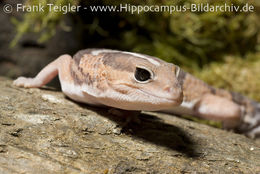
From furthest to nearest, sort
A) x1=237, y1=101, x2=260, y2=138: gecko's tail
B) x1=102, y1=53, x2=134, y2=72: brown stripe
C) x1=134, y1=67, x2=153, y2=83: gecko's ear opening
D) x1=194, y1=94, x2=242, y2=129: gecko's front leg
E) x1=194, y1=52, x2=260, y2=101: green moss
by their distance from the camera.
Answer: x1=194, y1=52, x2=260, y2=101: green moss < x1=237, y1=101, x2=260, y2=138: gecko's tail < x1=194, y1=94, x2=242, y2=129: gecko's front leg < x1=102, y1=53, x2=134, y2=72: brown stripe < x1=134, y1=67, x2=153, y2=83: gecko's ear opening

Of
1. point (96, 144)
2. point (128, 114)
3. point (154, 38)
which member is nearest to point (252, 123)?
point (154, 38)

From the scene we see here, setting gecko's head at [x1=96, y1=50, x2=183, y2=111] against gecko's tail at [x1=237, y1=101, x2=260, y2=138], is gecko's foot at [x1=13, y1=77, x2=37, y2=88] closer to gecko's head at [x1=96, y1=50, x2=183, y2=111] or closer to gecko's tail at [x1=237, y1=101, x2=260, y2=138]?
gecko's head at [x1=96, y1=50, x2=183, y2=111]

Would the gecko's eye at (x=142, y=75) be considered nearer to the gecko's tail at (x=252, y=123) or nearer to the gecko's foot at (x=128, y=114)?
the gecko's foot at (x=128, y=114)

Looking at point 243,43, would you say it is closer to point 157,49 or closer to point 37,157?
point 157,49

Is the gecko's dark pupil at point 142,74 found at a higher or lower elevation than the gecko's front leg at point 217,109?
higher

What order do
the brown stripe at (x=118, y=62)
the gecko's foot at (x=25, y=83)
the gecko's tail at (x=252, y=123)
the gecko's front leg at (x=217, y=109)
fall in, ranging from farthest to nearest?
the gecko's tail at (x=252, y=123)
the gecko's front leg at (x=217, y=109)
the gecko's foot at (x=25, y=83)
the brown stripe at (x=118, y=62)

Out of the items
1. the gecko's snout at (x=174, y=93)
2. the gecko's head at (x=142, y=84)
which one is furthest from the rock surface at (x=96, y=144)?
the gecko's snout at (x=174, y=93)

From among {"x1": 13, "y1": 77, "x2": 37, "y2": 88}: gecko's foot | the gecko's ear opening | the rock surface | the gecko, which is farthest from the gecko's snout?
{"x1": 13, "y1": 77, "x2": 37, "y2": 88}: gecko's foot

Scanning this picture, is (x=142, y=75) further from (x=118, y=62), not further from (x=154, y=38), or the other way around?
(x=154, y=38)

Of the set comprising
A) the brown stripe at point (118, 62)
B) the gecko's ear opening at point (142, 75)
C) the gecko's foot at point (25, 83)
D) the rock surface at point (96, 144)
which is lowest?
the rock surface at point (96, 144)
